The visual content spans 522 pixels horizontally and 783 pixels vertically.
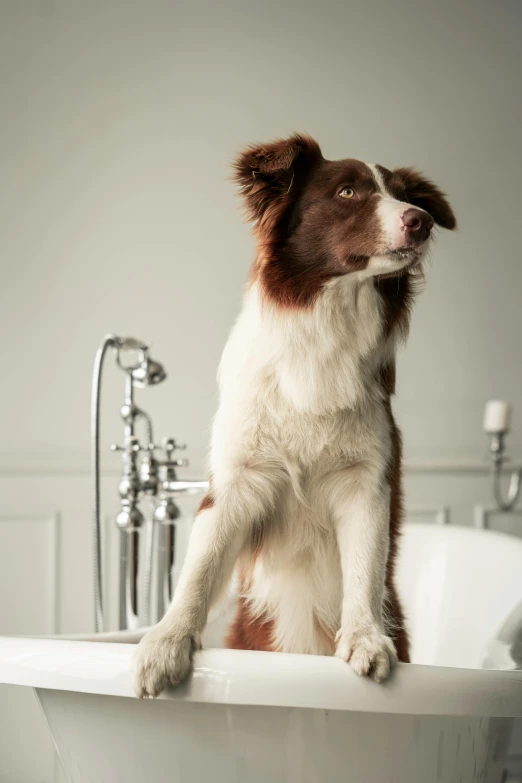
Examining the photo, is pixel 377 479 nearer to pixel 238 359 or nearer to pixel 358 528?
pixel 358 528

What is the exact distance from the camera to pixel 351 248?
48.3 inches

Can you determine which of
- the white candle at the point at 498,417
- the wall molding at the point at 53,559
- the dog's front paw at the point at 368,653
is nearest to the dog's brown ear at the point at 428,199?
the dog's front paw at the point at 368,653

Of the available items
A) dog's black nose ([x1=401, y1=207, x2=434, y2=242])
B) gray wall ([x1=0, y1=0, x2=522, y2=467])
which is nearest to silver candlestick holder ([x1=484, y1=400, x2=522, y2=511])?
gray wall ([x1=0, y1=0, x2=522, y2=467])

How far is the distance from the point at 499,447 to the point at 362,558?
1936 millimetres

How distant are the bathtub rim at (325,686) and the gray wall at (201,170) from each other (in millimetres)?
2091

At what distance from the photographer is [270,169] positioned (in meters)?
1.26

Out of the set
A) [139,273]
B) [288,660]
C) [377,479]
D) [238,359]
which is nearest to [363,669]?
[288,660]

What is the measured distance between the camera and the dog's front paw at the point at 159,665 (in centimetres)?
105

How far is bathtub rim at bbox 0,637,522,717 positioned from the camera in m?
1.04

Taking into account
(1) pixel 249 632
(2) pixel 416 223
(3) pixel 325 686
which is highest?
(2) pixel 416 223

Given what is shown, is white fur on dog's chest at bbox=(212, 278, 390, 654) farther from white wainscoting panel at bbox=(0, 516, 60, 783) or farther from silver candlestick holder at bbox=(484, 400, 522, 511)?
white wainscoting panel at bbox=(0, 516, 60, 783)

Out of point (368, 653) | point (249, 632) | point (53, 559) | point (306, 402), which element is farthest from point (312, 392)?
point (53, 559)

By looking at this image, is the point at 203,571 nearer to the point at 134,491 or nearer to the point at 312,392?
the point at 312,392

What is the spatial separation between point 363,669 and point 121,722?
39 centimetres
